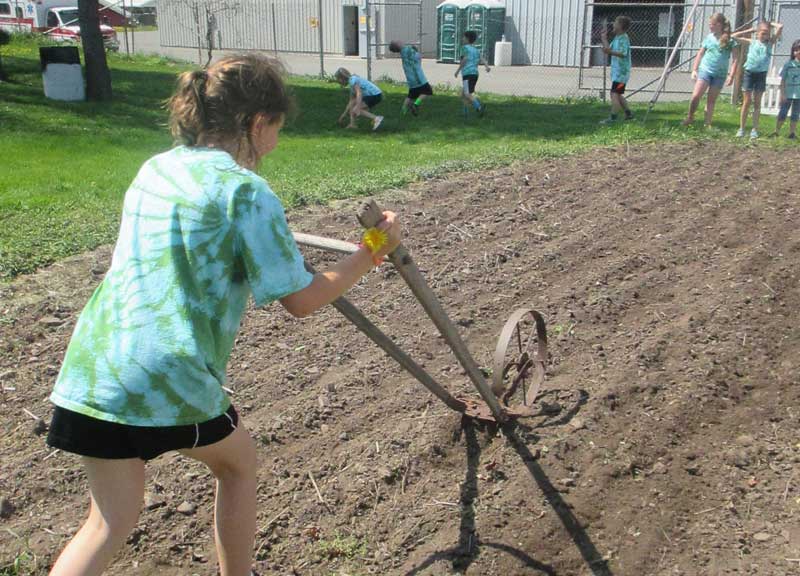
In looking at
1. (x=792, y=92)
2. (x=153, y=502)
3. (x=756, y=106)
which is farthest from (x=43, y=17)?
(x=153, y=502)

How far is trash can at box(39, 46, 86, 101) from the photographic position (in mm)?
14664

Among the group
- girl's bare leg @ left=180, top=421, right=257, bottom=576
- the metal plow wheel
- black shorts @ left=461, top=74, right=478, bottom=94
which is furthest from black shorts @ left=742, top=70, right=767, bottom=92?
girl's bare leg @ left=180, top=421, right=257, bottom=576

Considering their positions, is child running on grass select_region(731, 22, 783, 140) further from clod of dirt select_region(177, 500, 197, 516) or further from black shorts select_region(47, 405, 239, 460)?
black shorts select_region(47, 405, 239, 460)

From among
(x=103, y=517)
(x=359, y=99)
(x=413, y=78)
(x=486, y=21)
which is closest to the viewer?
(x=103, y=517)

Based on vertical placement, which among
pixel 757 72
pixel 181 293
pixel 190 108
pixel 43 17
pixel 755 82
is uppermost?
pixel 190 108

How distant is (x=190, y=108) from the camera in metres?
2.29

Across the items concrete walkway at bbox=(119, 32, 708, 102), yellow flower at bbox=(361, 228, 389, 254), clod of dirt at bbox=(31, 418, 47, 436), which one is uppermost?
yellow flower at bbox=(361, 228, 389, 254)

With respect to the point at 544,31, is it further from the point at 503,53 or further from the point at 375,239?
the point at 375,239

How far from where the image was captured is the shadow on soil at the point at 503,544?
3.17 m

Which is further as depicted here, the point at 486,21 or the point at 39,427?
the point at 486,21

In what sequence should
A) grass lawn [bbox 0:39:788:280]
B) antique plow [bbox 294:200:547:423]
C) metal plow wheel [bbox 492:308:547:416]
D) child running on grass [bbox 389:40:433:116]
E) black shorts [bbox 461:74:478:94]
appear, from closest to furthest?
antique plow [bbox 294:200:547:423], metal plow wheel [bbox 492:308:547:416], grass lawn [bbox 0:39:788:280], child running on grass [bbox 389:40:433:116], black shorts [bbox 461:74:478:94]

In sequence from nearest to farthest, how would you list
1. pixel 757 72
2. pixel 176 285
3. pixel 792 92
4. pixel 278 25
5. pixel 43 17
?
pixel 176 285, pixel 792 92, pixel 757 72, pixel 278 25, pixel 43 17

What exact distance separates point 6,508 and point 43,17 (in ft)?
124

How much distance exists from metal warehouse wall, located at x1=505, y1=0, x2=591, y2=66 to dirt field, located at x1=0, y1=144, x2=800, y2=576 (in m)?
21.1
